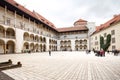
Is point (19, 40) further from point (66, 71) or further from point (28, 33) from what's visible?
point (66, 71)

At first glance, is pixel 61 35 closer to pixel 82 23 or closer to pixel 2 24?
pixel 82 23

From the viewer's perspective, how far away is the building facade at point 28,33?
3028 centimetres

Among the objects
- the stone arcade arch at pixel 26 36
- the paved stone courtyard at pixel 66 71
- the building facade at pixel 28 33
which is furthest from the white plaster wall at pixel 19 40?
the paved stone courtyard at pixel 66 71

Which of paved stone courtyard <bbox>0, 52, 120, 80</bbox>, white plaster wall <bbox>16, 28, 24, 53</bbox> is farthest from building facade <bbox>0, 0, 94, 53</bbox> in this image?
paved stone courtyard <bbox>0, 52, 120, 80</bbox>

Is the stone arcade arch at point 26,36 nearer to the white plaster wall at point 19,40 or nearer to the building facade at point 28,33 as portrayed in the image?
the building facade at point 28,33

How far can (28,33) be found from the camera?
38.3 meters

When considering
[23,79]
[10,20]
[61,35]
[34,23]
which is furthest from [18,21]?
[61,35]

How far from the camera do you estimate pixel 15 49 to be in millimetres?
31781

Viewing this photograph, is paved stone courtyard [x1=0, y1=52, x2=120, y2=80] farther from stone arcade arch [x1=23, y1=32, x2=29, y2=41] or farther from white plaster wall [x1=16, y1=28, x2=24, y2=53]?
stone arcade arch [x1=23, y1=32, x2=29, y2=41]

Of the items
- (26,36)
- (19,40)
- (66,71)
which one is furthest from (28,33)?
(66,71)

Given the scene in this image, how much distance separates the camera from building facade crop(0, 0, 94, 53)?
99.3 ft

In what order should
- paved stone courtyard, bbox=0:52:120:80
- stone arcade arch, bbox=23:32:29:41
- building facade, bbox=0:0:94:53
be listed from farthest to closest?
stone arcade arch, bbox=23:32:29:41
building facade, bbox=0:0:94:53
paved stone courtyard, bbox=0:52:120:80

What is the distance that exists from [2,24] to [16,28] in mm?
5269

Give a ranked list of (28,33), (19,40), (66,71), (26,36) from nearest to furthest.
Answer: (66,71) < (19,40) < (28,33) < (26,36)
